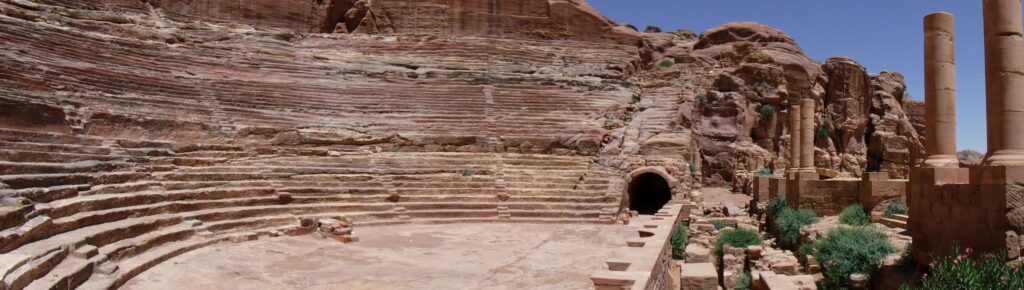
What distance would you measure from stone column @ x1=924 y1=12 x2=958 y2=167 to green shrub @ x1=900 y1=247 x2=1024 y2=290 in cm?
336

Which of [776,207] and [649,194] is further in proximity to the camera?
[649,194]

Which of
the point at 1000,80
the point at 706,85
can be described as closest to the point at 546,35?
the point at 706,85

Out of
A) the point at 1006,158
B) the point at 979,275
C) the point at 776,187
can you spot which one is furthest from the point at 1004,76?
the point at 776,187

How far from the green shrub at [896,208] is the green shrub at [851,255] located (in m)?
2.96

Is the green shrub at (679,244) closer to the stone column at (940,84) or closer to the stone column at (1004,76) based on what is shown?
the stone column at (940,84)

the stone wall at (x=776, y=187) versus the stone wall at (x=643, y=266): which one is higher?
the stone wall at (x=776, y=187)

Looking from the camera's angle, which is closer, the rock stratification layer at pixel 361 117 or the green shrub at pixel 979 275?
the green shrub at pixel 979 275

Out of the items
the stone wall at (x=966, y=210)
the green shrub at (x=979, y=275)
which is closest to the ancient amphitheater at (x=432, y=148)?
the stone wall at (x=966, y=210)

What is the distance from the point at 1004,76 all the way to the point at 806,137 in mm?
11515

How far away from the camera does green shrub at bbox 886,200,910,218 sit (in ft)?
39.5

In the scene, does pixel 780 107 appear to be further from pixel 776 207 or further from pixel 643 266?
pixel 643 266

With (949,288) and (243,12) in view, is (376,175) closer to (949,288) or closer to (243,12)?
(949,288)

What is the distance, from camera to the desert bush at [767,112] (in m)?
27.2

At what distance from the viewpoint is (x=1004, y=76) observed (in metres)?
7.57
